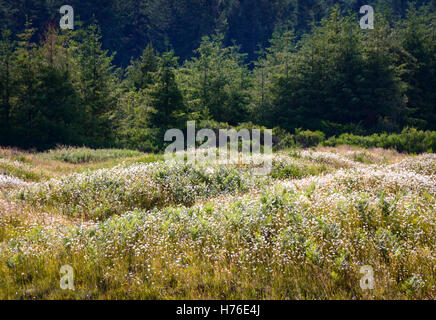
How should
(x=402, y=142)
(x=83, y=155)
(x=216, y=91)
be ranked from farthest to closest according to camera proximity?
(x=216, y=91) → (x=402, y=142) → (x=83, y=155)

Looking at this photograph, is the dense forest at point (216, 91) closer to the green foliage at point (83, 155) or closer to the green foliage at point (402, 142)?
the green foliage at point (83, 155)

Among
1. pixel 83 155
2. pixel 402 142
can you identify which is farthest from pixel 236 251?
pixel 402 142

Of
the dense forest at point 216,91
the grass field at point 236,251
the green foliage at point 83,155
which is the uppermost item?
the dense forest at point 216,91

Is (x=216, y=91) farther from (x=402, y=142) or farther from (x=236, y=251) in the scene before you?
(x=236, y=251)

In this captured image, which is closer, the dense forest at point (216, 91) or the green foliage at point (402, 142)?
the green foliage at point (402, 142)

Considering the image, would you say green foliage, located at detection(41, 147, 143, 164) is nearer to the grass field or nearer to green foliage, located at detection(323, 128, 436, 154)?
the grass field

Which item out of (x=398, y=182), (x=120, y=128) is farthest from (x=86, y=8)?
(x=398, y=182)

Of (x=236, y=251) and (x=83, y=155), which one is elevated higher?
(x=236, y=251)

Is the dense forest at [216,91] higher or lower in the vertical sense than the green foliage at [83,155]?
higher

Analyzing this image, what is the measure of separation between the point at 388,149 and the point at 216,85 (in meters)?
15.5

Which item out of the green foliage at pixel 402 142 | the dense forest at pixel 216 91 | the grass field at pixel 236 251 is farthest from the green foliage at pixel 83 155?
the green foliage at pixel 402 142

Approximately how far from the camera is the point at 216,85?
30.2m

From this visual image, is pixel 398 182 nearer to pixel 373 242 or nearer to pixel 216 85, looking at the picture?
pixel 373 242

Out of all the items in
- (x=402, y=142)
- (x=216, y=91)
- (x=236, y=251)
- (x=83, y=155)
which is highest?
(x=216, y=91)
